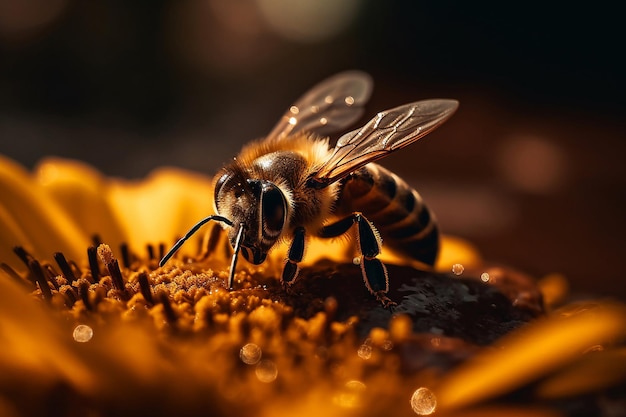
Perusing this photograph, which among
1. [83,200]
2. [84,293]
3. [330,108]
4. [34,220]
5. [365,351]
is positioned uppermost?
[330,108]

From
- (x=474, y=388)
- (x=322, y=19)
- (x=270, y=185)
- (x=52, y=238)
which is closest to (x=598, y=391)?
(x=474, y=388)

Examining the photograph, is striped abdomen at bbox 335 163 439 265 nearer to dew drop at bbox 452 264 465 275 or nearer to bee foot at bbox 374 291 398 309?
dew drop at bbox 452 264 465 275

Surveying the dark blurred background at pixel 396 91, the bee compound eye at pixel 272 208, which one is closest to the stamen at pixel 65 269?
the bee compound eye at pixel 272 208

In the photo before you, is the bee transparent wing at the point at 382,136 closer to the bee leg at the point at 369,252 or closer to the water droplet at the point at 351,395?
the bee leg at the point at 369,252

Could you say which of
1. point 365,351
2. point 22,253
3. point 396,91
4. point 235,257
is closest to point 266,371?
point 365,351

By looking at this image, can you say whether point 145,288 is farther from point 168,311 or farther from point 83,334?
point 83,334
